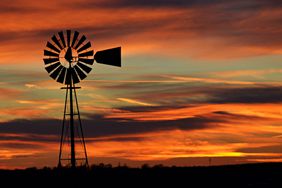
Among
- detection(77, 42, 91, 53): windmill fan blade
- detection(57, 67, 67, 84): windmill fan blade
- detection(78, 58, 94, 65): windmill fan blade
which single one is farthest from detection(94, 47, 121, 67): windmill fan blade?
detection(57, 67, 67, 84): windmill fan blade

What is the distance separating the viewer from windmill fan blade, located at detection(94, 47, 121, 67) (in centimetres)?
3872

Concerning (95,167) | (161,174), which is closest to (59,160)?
(95,167)

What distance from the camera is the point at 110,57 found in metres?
39.0

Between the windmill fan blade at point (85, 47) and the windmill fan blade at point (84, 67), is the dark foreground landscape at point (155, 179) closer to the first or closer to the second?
the windmill fan blade at point (84, 67)

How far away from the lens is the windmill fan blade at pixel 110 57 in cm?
3872

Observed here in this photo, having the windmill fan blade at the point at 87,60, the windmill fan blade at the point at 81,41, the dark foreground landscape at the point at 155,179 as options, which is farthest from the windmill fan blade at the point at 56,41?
the dark foreground landscape at the point at 155,179

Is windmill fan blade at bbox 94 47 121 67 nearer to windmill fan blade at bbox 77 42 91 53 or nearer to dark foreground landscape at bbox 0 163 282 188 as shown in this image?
windmill fan blade at bbox 77 42 91 53

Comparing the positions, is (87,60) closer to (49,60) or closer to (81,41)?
(81,41)

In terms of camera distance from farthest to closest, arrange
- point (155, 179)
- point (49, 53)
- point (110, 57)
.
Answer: point (49, 53) < point (110, 57) < point (155, 179)

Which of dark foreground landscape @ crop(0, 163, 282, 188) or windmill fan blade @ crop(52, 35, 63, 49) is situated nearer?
dark foreground landscape @ crop(0, 163, 282, 188)

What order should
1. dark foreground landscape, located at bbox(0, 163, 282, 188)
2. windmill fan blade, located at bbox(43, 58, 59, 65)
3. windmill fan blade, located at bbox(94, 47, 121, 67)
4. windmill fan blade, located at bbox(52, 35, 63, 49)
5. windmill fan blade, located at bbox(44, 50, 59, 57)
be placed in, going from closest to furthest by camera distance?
dark foreground landscape, located at bbox(0, 163, 282, 188)
windmill fan blade, located at bbox(94, 47, 121, 67)
windmill fan blade, located at bbox(52, 35, 63, 49)
windmill fan blade, located at bbox(43, 58, 59, 65)
windmill fan blade, located at bbox(44, 50, 59, 57)

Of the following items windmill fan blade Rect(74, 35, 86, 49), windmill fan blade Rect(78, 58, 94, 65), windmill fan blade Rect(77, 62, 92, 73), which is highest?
windmill fan blade Rect(74, 35, 86, 49)

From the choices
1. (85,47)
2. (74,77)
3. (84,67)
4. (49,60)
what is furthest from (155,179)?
(49,60)

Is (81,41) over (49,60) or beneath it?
over
